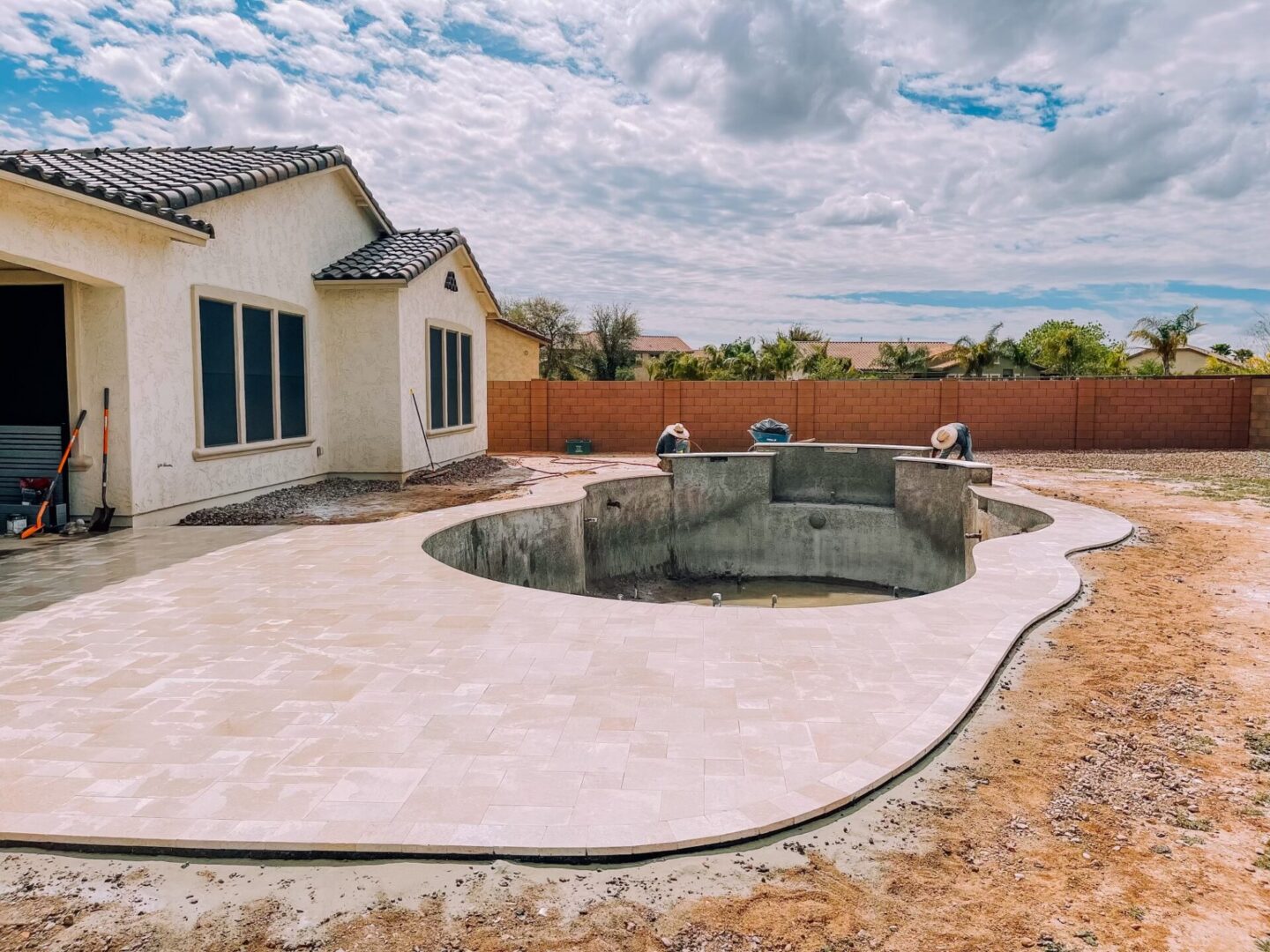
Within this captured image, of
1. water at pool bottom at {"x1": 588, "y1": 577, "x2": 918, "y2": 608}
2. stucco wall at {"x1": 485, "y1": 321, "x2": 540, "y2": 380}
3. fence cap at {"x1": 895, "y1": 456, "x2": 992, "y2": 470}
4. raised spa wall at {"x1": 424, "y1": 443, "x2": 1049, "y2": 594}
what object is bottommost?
water at pool bottom at {"x1": 588, "y1": 577, "x2": 918, "y2": 608}

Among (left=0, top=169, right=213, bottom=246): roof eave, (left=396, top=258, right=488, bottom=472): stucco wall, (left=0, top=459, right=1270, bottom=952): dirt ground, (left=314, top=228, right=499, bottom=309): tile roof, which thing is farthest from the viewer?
(left=396, top=258, right=488, bottom=472): stucco wall

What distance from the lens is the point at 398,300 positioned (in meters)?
12.7

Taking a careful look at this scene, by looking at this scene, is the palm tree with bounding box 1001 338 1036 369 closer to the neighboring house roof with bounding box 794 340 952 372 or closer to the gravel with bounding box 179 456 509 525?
the neighboring house roof with bounding box 794 340 952 372

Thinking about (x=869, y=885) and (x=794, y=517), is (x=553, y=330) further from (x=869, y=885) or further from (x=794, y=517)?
(x=869, y=885)

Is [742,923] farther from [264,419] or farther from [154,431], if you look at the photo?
[264,419]

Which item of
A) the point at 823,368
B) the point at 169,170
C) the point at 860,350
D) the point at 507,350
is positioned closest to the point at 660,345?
the point at 860,350

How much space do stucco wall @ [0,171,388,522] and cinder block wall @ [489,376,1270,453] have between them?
9313 mm

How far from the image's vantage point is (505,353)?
2528cm

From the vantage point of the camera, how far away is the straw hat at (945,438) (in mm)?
14375

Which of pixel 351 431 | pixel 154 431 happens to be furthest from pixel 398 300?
pixel 154 431

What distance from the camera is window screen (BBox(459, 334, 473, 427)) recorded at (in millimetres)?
16594

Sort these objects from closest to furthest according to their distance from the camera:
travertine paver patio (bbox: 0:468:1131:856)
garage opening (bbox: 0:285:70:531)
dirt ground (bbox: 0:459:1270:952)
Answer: dirt ground (bbox: 0:459:1270:952) < travertine paver patio (bbox: 0:468:1131:856) < garage opening (bbox: 0:285:70:531)

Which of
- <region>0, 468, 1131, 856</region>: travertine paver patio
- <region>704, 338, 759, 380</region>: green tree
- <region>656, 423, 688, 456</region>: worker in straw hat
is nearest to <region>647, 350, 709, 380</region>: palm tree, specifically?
<region>704, 338, 759, 380</region>: green tree

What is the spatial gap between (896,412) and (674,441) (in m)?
7.23
